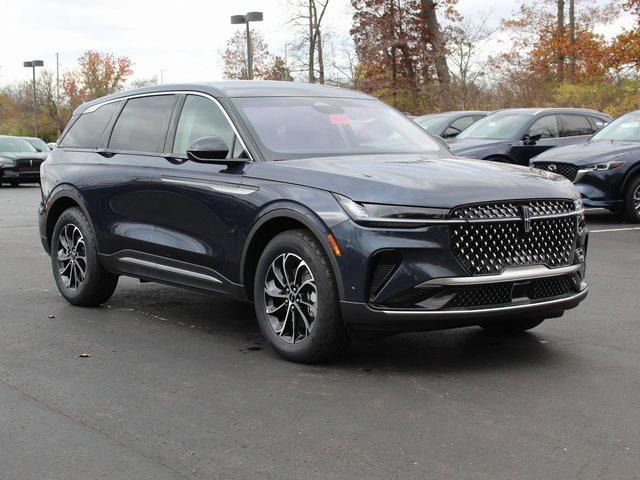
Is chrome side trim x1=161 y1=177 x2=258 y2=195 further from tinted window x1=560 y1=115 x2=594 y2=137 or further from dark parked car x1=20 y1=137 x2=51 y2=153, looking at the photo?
dark parked car x1=20 y1=137 x2=51 y2=153

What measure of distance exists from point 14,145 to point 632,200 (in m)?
21.4

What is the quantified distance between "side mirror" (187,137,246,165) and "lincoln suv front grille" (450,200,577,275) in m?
1.66

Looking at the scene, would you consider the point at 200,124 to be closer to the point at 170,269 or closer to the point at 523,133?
the point at 170,269

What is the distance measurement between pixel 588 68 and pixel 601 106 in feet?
5.34

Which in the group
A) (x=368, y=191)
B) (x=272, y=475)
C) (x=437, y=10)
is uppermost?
(x=437, y=10)

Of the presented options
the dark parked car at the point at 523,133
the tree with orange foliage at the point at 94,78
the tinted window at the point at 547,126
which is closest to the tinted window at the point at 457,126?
the dark parked car at the point at 523,133

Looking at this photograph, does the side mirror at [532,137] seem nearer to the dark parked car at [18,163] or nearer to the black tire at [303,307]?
the black tire at [303,307]

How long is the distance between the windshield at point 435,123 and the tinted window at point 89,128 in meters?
11.8

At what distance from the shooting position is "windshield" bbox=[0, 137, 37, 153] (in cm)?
2922

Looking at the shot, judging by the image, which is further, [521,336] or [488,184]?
[521,336]

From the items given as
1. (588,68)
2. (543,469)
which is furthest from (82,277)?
(588,68)

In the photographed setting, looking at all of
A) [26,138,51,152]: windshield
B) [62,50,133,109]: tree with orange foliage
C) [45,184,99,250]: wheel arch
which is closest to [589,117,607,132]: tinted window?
[45,184,99,250]: wheel arch

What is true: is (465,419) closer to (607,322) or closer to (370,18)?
(607,322)

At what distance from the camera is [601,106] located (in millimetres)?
37812
